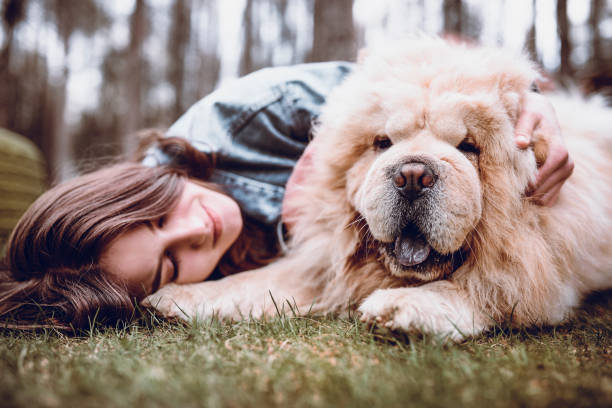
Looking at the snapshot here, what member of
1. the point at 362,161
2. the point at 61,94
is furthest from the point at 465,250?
the point at 61,94

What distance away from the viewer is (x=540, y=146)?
1.42 metres

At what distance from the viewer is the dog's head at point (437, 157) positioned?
1305mm

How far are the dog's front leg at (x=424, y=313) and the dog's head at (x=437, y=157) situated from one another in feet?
0.47

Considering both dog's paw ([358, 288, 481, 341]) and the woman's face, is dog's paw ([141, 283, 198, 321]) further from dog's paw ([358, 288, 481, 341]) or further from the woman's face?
dog's paw ([358, 288, 481, 341])

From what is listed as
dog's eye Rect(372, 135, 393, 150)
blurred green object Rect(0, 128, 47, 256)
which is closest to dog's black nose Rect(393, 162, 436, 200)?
dog's eye Rect(372, 135, 393, 150)

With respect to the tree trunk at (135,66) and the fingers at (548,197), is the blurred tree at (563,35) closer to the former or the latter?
the fingers at (548,197)

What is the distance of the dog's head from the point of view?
4.28ft

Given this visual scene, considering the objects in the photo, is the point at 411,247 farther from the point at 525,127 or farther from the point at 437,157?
the point at 525,127

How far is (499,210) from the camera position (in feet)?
4.48

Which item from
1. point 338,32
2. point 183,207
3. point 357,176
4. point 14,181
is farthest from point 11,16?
point 357,176

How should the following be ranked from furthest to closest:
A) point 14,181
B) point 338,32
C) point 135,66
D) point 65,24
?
point 65,24, point 135,66, point 338,32, point 14,181

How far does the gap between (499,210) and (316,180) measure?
2.34 feet

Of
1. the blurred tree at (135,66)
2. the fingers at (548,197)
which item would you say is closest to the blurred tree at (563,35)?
the fingers at (548,197)

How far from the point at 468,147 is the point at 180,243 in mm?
1219
